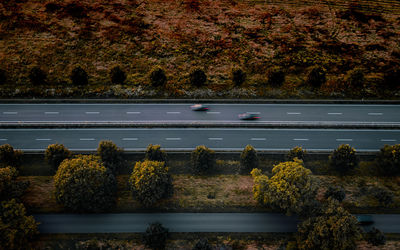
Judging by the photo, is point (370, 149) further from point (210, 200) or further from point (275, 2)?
point (275, 2)

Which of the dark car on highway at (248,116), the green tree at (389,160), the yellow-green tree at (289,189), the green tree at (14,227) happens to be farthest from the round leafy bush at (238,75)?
the green tree at (14,227)

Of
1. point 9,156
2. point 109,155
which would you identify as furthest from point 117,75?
point 9,156

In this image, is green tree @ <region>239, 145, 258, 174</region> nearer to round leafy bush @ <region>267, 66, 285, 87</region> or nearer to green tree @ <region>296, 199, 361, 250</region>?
green tree @ <region>296, 199, 361, 250</region>

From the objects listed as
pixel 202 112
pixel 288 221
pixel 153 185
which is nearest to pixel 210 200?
pixel 153 185

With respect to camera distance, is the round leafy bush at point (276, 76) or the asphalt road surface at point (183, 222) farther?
the round leafy bush at point (276, 76)

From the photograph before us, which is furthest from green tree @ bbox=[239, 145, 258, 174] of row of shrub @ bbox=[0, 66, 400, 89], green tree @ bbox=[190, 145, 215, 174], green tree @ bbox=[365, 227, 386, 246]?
row of shrub @ bbox=[0, 66, 400, 89]

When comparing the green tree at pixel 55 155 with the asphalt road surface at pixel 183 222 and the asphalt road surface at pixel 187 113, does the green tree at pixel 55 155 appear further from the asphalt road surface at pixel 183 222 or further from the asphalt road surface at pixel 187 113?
the asphalt road surface at pixel 187 113
